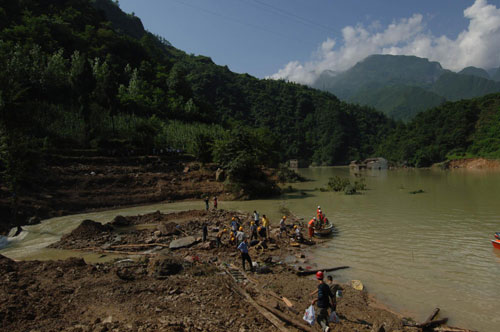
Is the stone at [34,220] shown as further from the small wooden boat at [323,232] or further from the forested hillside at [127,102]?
the small wooden boat at [323,232]

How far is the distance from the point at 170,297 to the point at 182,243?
7440 millimetres

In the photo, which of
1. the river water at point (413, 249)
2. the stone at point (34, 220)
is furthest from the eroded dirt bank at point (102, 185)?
the river water at point (413, 249)

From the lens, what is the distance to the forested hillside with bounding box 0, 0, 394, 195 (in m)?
39.7

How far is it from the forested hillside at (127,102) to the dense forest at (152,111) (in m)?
0.25

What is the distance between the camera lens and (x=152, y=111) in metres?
70.4

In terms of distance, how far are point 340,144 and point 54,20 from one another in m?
123

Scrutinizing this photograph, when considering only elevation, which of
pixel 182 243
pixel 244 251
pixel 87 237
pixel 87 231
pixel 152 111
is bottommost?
pixel 87 237

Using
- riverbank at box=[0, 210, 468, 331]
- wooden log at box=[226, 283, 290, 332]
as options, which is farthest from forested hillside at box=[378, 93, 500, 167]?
wooden log at box=[226, 283, 290, 332]

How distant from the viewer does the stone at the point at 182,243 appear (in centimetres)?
1606

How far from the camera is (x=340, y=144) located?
467 ft

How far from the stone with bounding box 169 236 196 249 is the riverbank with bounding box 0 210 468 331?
1280mm

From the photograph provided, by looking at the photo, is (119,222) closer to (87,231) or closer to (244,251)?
(87,231)

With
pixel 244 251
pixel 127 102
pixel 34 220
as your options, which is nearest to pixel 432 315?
pixel 244 251

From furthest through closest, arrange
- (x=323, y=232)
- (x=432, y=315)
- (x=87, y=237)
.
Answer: (x=87, y=237) < (x=323, y=232) < (x=432, y=315)
